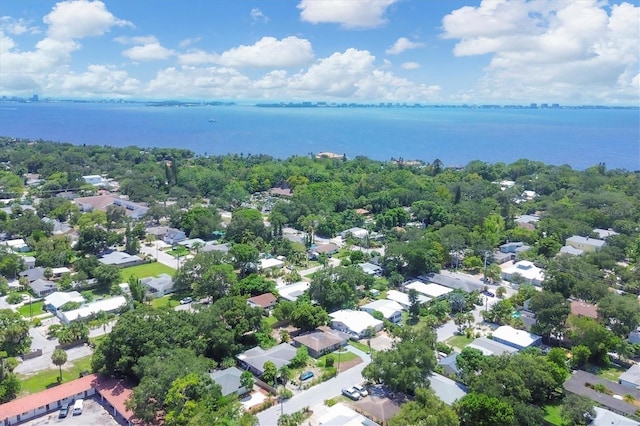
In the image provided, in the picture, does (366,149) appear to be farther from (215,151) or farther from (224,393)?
(224,393)

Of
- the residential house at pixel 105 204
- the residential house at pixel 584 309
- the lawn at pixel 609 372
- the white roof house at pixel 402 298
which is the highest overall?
the residential house at pixel 584 309

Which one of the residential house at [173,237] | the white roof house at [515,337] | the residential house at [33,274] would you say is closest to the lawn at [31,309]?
the residential house at [33,274]

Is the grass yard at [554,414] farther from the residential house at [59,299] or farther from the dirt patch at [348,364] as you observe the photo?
the residential house at [59,299]

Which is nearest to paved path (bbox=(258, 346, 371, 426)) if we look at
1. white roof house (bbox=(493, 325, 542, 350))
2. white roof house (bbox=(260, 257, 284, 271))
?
white roof house (bbox=(493, 325, 542, 350))

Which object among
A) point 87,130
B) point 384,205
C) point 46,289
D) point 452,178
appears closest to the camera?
point 46,289

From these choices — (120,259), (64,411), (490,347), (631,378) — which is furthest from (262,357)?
(120,259)

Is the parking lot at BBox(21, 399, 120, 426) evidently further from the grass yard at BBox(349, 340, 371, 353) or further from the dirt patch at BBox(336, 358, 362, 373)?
the grass yard at BBox(349, 340, 371, 353)

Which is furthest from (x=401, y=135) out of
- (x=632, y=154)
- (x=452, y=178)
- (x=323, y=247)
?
(x=323, y=247)
